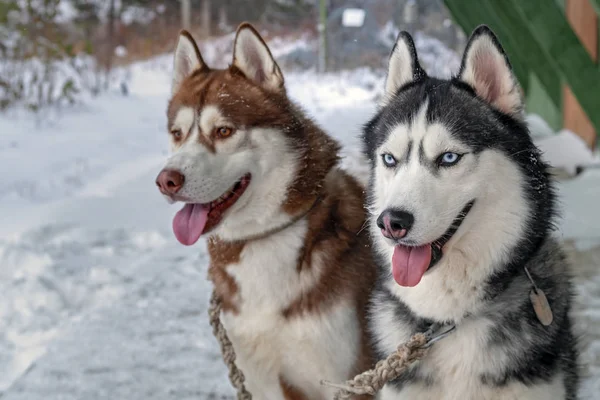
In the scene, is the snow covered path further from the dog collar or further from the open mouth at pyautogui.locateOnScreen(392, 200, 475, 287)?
the open mouth at pyautogui.locateOnScreen(392, 200, 475, 287)

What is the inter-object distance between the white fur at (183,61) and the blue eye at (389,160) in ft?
3.74

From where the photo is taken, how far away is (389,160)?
202 centimetres

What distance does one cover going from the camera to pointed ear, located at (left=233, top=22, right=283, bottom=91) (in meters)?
2.68

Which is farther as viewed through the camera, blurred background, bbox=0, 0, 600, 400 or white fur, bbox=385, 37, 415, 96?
blurred background, bbox=0, 0, 600, 400

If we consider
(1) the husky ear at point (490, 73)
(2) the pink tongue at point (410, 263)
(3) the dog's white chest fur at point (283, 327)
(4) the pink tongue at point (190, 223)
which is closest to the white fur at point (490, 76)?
(1) the husky ear at point (490, 73)

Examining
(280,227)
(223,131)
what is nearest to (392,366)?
(280,227)

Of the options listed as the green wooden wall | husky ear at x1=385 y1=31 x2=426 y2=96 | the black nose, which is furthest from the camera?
the green wooden wall

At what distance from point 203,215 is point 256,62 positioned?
71cm

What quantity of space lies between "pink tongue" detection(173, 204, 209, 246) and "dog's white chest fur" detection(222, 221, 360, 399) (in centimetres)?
24

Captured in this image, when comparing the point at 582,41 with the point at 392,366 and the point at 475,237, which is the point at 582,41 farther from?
the point at 392,366

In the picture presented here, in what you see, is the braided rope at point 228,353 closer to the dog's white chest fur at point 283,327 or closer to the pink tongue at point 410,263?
the dog's white chest fur at point 283,327

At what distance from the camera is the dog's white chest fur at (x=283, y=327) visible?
242cm

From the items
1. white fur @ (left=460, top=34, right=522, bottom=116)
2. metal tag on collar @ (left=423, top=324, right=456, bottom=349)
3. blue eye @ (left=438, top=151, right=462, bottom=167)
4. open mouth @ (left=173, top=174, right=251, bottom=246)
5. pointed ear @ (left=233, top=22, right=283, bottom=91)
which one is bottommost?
metal tag on collar @ (left=423, top=324, right=456, bottom=349)

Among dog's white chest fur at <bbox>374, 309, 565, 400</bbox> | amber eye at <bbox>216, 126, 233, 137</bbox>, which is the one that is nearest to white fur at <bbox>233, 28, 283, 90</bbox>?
amber eye at <bbox>216, 126, 233, 137</bbox>
